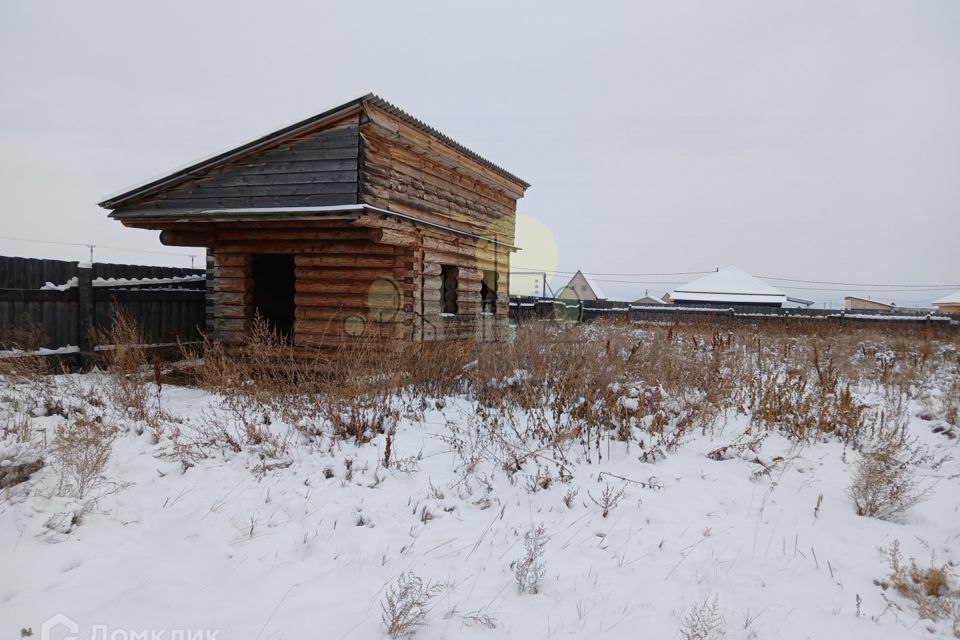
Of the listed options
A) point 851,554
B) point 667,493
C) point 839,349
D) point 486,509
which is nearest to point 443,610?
point 486,509

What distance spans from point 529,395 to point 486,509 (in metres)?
2.33

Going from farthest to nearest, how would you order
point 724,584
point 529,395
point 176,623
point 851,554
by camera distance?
point 529,395 → point 851,554 → point 724,584 → point 176,623

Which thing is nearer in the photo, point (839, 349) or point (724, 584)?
point (724, 584)

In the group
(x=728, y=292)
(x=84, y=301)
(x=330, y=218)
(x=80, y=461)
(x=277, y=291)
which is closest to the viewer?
(x=80, y=461)

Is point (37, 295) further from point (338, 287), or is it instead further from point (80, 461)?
point (80, 461)

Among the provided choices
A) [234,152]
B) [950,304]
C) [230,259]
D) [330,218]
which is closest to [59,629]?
[330,218]

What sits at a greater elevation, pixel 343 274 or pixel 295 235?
pixel 295 235

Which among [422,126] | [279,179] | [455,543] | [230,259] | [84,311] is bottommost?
[455,543]

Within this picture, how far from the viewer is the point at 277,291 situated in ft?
43.1

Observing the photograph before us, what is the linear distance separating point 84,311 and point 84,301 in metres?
0.18

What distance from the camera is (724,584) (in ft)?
10.6

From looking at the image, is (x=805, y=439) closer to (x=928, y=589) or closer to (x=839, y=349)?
(x=928, y=589)

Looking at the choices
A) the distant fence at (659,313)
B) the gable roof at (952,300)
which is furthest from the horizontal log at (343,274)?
the gable roof at (952,300)

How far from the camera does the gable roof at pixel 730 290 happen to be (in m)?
45.8
